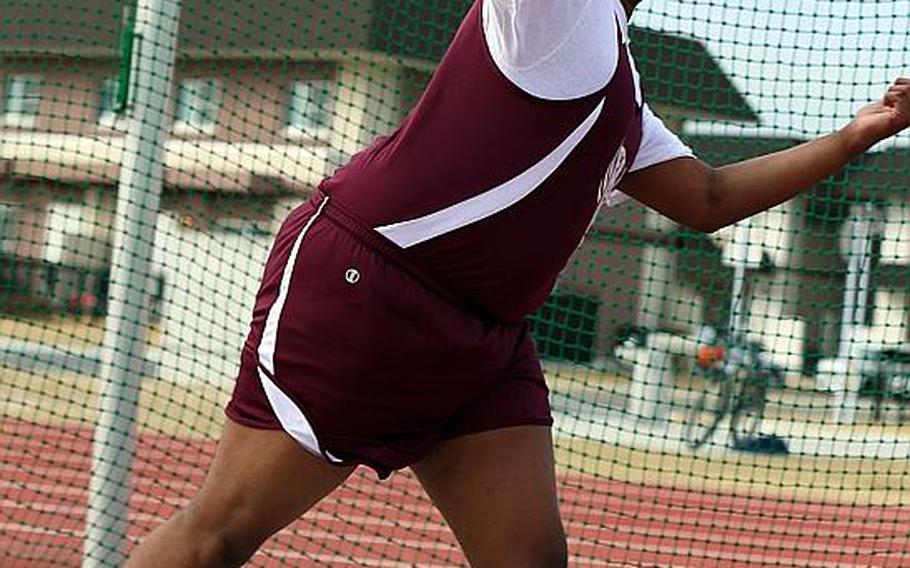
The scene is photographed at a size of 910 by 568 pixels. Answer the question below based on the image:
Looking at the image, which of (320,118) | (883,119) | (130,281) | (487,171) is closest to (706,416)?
(320,118)

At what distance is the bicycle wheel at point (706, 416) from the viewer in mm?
8180

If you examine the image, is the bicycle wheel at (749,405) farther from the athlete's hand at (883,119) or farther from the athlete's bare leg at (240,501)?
the athlete's bare leg at (240,501)

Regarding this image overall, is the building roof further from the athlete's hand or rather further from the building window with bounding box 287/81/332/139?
the athlete's hand

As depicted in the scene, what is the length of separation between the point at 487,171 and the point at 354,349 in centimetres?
36

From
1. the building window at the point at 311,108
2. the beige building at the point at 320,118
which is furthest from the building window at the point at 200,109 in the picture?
the building window at the point at 311,108

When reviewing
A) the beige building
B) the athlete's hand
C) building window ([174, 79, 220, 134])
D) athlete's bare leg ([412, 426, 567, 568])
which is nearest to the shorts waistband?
athlete's bare leg ([412, 426, 567, 568])

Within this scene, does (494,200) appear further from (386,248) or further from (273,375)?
(273,375)

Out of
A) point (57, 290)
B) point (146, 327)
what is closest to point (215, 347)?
point (57, 290)

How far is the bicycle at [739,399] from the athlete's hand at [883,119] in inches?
215

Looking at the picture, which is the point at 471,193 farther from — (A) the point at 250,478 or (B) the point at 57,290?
(B) the point at 57,290

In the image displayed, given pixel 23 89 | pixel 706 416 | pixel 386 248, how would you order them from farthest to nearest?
1. pixel 706 416
2. pixel 23 89
3. pixel 386 248

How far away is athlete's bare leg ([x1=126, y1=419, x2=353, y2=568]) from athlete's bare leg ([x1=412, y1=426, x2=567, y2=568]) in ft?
0.78

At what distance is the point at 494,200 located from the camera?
251 cm

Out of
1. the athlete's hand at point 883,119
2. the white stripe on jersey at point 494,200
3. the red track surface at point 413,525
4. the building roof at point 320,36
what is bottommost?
the red track surface at point 413,525
